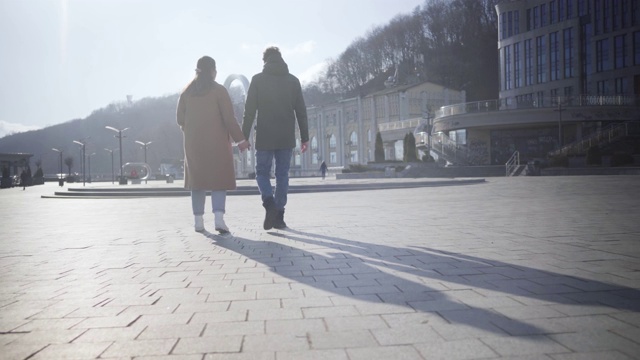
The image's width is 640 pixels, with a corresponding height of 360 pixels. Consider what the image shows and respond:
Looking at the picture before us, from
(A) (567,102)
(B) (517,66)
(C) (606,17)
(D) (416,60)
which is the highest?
(D) (416,60)

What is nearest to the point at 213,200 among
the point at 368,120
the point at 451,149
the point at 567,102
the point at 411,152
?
the point at 411,152

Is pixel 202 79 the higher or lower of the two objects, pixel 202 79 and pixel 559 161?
the higher

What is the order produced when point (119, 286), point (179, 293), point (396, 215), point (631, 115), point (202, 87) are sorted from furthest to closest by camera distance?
point (631, 115) < point (396, 215) < point (202, 87) < point (119, 286) < point (179, 293)

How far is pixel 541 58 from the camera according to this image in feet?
189

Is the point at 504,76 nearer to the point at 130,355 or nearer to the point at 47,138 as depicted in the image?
the point at 130,355

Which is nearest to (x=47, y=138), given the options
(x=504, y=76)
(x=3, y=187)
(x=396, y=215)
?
(x=3, y=187)

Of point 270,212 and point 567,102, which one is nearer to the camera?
point 270,212

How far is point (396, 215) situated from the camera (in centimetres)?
810

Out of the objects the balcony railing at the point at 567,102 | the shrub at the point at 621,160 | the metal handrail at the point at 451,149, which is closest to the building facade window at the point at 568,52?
the balcony railing at the point at 567,102

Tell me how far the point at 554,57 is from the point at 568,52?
185 cm

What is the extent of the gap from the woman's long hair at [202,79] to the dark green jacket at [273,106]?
0.55m

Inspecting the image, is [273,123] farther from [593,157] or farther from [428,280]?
[593,157]

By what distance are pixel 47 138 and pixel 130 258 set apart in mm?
173279

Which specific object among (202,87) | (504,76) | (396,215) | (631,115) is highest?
(504,76)
